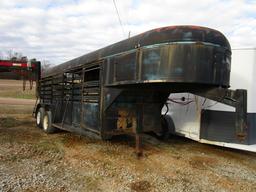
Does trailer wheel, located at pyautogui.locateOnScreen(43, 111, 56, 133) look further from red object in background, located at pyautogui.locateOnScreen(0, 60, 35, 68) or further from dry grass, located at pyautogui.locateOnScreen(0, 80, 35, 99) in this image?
dry grass, located at pyautogui.locateOnScreen(0, 80, 35, 99)

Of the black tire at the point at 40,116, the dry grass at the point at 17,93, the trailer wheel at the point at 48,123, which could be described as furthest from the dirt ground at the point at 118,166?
the dry grass at the point at 17,93

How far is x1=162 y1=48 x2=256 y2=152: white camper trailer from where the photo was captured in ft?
22.9

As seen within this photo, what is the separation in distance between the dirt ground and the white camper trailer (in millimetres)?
371

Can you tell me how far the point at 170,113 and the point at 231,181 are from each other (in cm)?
363

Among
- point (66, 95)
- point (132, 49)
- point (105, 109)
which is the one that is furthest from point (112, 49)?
point (66, 95)

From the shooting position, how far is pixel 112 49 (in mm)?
6566

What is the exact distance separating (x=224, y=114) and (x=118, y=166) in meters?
3.00

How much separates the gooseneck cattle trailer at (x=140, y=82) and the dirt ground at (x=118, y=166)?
51 centimetres

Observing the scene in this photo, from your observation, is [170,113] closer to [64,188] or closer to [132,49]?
[132,49]

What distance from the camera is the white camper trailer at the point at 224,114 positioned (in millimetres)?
6980

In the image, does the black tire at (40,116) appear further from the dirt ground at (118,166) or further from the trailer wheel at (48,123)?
the dirt ground at (118,166)

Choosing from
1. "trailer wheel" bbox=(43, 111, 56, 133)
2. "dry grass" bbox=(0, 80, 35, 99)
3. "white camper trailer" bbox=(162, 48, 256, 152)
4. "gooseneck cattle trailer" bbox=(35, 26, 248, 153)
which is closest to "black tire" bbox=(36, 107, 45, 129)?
"trailer wheel" bbox=(43, 111, 56, 133)

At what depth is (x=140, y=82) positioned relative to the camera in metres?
5.58

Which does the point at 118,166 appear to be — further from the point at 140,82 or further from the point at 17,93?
the point at 17,93
